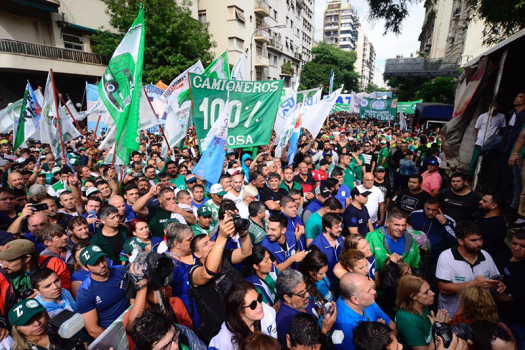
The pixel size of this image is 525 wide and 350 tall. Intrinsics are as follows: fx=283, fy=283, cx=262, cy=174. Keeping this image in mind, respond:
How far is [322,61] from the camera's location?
54656 millimetres

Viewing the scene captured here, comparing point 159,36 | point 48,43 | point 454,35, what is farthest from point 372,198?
point 454,35

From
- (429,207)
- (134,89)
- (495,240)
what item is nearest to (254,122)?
(134,89)

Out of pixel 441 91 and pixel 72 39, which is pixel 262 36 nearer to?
pixel 72 39

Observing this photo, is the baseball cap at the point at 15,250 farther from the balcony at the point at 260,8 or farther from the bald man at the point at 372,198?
the balcony at the point at 260,8

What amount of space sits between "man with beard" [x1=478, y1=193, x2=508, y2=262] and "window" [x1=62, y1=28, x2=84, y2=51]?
24.0 meters

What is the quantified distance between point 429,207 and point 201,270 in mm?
3264

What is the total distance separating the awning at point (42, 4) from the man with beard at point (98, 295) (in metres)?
19.5

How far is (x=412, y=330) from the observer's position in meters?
2.33

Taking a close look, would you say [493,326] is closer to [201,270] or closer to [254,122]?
[201,270]

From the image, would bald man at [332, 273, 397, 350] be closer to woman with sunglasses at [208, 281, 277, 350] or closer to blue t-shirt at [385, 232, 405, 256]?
woman with sunglasses at [208, 281, 277, 350]

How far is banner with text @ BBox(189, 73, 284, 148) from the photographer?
568cm

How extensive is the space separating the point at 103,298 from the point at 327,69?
52705 mm

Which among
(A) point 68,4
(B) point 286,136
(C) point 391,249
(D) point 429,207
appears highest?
(A) point 68,4

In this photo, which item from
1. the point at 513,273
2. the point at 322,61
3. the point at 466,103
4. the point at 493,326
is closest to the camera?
the point at 493,326
